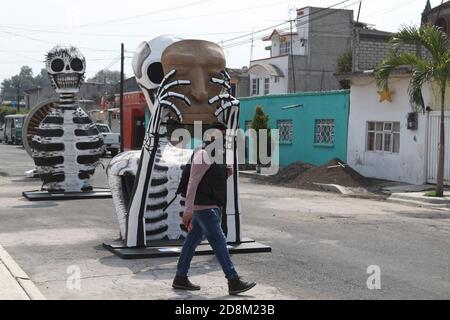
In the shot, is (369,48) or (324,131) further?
(324,131)

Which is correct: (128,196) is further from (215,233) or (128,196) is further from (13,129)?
(13,129)

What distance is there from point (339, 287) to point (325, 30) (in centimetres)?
3790

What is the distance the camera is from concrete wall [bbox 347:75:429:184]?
1873 cm

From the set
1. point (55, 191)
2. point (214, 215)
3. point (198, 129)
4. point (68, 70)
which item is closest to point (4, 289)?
point (214, 215)

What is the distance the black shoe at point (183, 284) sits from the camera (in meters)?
6.37

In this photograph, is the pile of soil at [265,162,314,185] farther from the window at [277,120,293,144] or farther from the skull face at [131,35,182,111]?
the skull face at [131,35,182,111]

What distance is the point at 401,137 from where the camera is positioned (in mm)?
19406

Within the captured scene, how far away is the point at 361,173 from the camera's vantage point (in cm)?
2109

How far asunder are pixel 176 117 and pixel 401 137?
42.9 ft

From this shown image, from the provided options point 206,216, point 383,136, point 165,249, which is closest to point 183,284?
point 206,216

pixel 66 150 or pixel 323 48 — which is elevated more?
pixel 323 48

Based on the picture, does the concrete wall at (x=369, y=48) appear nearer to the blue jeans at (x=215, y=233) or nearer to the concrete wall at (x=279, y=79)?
the blue jeans at (x=215, y=233)

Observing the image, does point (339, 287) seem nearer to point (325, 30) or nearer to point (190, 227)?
point (190, 227)

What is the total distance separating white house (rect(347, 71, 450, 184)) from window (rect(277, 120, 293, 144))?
4.15 m
